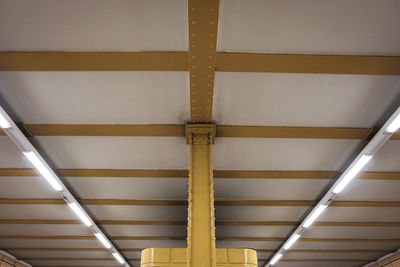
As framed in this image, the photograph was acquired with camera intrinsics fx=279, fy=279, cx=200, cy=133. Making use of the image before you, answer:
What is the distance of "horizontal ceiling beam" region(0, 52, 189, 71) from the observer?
4.42 m

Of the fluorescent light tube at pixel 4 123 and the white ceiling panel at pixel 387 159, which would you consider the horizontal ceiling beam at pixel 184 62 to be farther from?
the white ceiling panel at pixel 387 159

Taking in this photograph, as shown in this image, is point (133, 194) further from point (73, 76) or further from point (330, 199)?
point (330, 199)

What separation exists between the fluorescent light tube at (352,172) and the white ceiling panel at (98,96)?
4018mm

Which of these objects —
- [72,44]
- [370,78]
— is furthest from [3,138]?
[370,78]

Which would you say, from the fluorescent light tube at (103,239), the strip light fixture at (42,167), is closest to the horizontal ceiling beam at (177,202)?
the strip light fixture at (42,167)

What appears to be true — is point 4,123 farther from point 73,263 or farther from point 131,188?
point 73,263

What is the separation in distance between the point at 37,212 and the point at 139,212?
3329 millimetres

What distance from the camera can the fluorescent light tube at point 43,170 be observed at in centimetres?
609


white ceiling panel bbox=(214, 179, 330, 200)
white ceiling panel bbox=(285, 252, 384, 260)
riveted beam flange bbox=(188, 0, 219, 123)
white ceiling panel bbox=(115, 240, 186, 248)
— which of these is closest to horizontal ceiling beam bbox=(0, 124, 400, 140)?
riveted beam flange bbox=(188, 0, 219, 123)

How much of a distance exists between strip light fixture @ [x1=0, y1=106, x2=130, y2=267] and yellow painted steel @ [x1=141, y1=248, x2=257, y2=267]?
120 inches

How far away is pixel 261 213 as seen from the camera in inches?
366

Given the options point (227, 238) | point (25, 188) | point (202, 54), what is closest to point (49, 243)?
point (25, 188)

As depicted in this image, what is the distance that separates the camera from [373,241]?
11312 millimetres

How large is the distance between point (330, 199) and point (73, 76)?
281 inches
